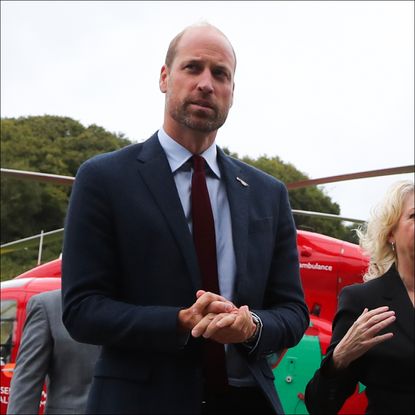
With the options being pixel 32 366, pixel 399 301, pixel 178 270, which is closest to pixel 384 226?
pixel 399 301

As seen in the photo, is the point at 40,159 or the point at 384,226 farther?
the point at 40,159

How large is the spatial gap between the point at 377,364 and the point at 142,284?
1.18m

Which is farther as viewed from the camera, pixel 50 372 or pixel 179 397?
pixel 50 372

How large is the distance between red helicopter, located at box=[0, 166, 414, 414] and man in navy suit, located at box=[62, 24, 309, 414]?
15.2 feet

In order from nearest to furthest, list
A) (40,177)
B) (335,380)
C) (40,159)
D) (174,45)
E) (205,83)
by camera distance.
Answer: (205,83)
(174,45)
(335,380)
(40,177)
(40,159)

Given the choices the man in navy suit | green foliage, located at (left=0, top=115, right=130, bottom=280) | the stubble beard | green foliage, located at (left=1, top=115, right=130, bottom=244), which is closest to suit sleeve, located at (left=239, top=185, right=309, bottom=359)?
the man in navy suit

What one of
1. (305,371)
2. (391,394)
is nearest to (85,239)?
(391,394)

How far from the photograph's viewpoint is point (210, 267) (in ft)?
5.38

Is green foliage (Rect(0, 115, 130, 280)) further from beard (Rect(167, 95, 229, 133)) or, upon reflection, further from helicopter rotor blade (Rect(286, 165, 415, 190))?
beard (Rect(167, 95, 229, 133))

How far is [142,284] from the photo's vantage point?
161 centimetres

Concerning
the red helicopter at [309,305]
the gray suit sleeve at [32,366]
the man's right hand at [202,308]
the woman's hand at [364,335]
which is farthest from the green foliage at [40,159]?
the man's right hand at [202,308]

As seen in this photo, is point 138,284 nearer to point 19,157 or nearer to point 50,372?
point 50,372

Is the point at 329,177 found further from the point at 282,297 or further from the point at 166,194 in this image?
the point at 166,194

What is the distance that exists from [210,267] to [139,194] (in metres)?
0.26
